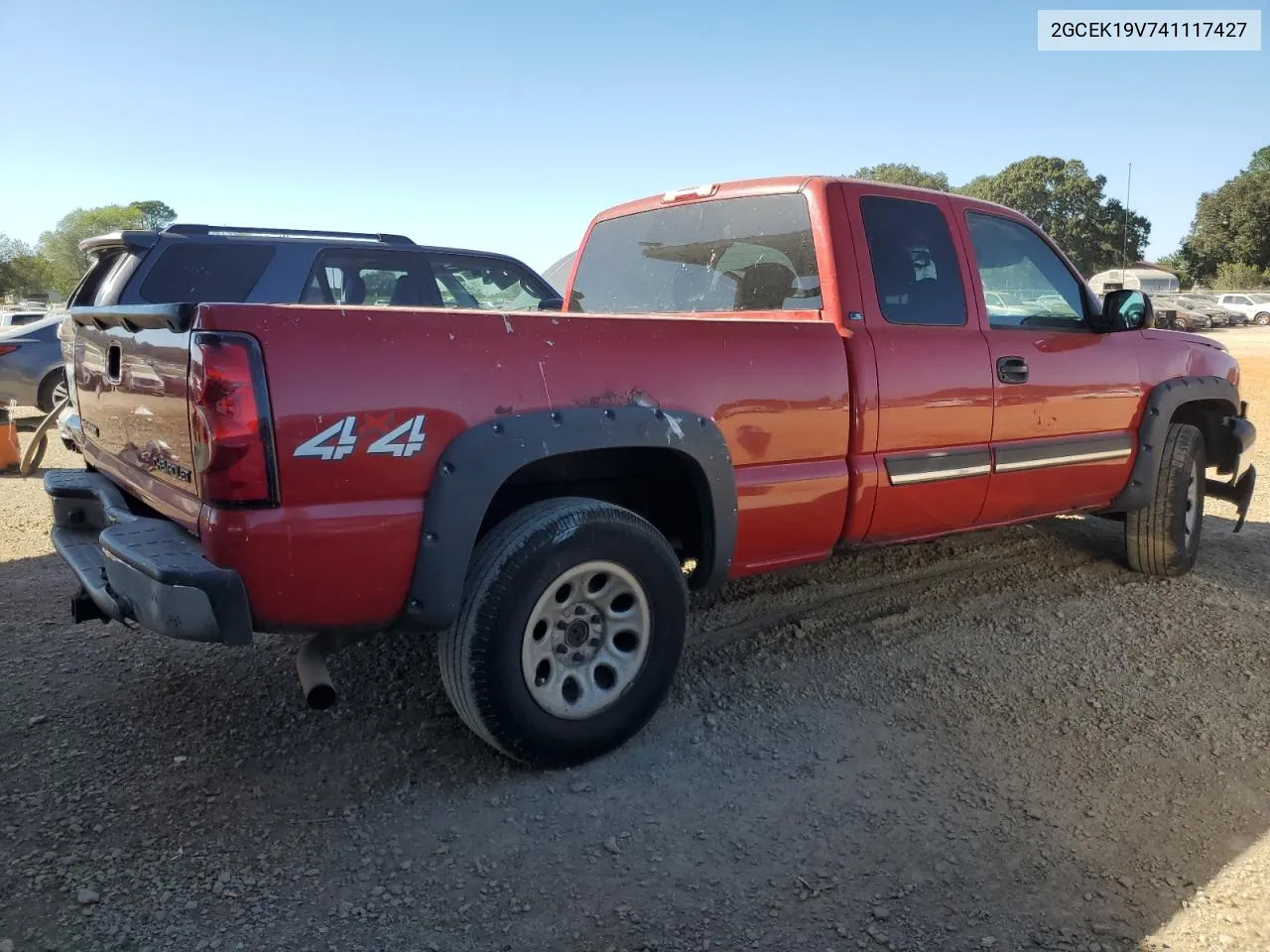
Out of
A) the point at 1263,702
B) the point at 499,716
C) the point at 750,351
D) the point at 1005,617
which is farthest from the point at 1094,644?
the point at 499,716

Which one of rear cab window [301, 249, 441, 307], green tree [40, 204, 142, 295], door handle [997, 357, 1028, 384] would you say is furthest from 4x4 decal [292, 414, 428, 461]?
green tree [40, 204, 142, 295]

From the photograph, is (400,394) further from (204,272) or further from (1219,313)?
(1219,313)

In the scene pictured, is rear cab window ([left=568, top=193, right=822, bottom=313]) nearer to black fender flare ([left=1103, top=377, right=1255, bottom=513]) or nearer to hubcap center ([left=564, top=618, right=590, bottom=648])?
hubcap center ([left=564, top=618, right=590, bottom=648])

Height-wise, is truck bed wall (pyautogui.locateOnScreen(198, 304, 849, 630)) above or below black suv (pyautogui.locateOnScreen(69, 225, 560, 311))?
below

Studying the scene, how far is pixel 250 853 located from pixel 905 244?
10.7ft

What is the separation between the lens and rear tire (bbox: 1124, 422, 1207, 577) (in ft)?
16.0

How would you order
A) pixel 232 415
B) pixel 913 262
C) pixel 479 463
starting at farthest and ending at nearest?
pixel 913 262 → pixel 479 463 → pixel 232 415

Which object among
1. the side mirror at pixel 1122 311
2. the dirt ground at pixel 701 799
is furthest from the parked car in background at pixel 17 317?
the side mirror at pixel 1122 311

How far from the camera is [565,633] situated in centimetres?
297

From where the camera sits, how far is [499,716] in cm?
277

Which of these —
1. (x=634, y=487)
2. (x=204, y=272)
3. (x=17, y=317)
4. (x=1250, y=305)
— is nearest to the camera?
(x=634, y=487)

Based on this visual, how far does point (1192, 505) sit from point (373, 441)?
14.8ft

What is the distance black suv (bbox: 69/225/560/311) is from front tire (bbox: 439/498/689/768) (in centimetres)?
303

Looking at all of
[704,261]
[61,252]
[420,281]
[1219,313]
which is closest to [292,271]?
[420,281]
